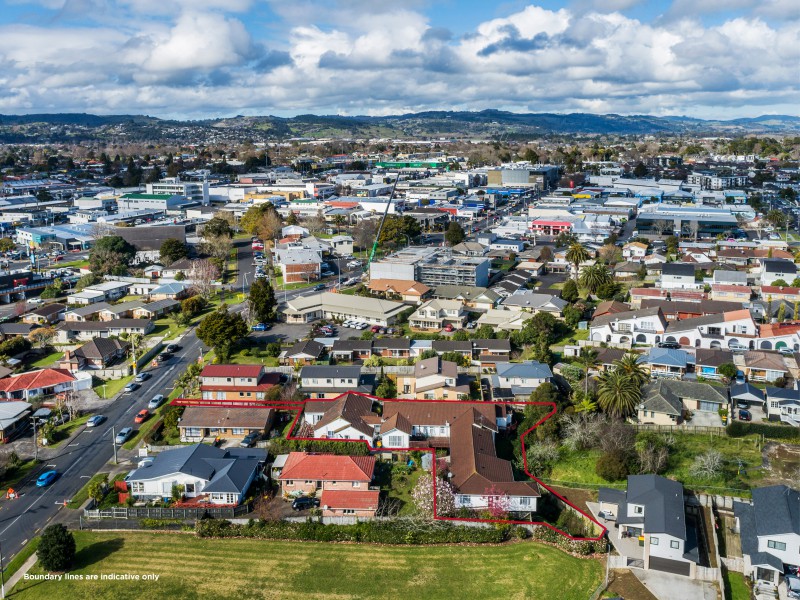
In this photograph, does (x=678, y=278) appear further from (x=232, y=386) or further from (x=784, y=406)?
(x=232, y=386)

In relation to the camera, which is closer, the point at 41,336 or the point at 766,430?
the point at 766,430

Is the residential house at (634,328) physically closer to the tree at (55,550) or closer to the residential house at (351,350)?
the residential house at (351,350)

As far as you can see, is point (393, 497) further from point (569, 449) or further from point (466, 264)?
point (466, 264)

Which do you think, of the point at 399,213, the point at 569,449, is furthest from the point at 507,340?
Answer: the point at 399,213

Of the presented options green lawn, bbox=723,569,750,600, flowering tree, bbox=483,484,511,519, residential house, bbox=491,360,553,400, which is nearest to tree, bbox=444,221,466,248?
residential house, bbox=491,360,553,400

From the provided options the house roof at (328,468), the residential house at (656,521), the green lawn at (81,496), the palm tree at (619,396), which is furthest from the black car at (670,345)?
the green lawn at (81,496)

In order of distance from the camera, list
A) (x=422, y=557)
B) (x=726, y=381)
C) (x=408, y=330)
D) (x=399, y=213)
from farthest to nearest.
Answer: (x=399, y=213)
(x=408, y=330)
(x=726, y=381)
(x=422, y=557)

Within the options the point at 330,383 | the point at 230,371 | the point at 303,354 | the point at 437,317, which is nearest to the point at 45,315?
the point at 230,371
